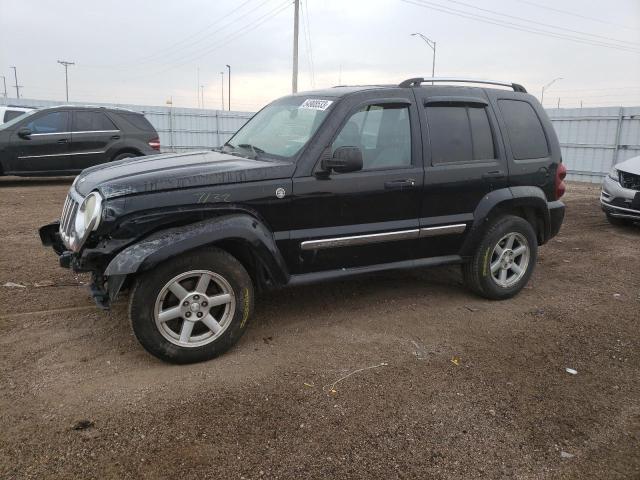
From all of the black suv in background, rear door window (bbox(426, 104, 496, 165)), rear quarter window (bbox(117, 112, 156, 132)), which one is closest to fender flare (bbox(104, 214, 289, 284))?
rear door window (bbox(426, 104, 496, 165))

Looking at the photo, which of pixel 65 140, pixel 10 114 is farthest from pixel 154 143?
pixel 10 114

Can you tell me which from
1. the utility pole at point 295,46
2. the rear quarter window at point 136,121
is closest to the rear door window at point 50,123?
the rear quarter window at point 136,121

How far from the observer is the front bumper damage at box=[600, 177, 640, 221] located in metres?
7.89

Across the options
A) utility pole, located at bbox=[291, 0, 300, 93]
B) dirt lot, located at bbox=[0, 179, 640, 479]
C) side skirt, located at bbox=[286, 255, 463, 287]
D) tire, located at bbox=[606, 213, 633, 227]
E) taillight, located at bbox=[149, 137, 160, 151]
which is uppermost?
utility pole, located at bbox=[291, 0, 300, 93]

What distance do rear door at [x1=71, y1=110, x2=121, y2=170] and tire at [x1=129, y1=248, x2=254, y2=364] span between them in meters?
8.66

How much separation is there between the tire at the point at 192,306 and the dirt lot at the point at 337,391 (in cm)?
15

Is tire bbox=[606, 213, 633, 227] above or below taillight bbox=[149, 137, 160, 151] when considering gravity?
below

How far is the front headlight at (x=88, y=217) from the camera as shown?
3.37 meters

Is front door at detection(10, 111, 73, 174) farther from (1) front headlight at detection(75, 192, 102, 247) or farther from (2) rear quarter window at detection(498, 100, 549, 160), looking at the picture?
(2) rear quarter window at detection(498, 100, 549, 160)

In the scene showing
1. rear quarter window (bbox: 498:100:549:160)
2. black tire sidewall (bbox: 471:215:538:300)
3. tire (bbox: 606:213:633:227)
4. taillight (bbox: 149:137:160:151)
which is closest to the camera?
black tire sidewall (bbox: 471:215:538:300)

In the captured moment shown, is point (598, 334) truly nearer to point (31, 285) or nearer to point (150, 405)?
point (150, 405)

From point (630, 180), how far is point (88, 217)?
7.88 m

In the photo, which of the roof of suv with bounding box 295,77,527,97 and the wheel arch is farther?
the roof of suv with bounding box 295,77,527,97

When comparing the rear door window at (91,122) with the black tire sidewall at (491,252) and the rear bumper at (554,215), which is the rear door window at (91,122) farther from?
the rear bumper at (554,215)
